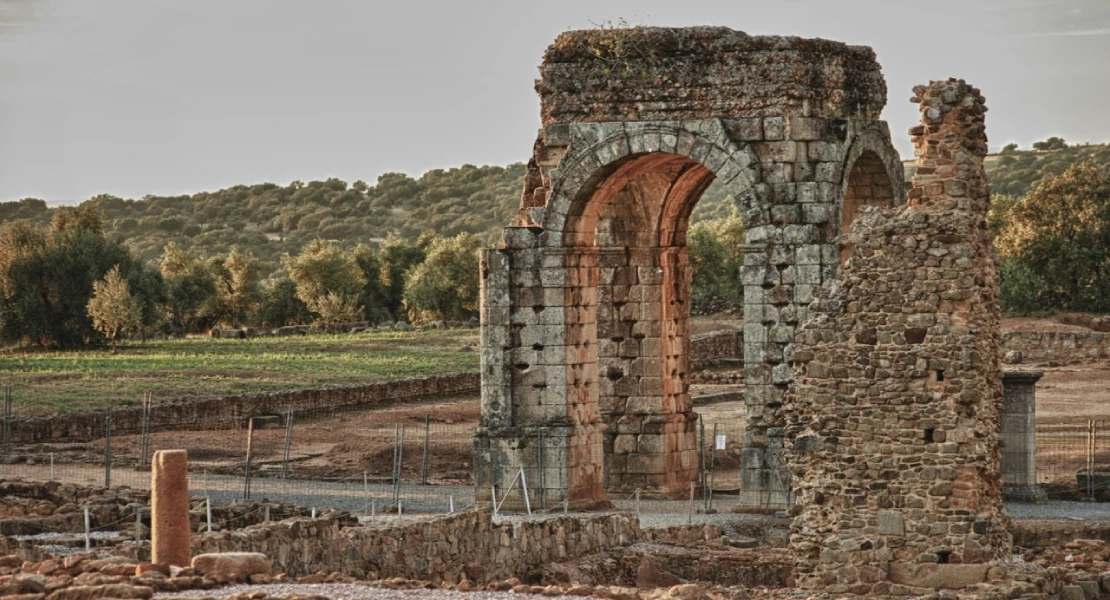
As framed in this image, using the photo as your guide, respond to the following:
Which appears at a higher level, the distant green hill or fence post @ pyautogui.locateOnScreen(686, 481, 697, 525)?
the distant green hill

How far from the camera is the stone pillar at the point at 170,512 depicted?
18.3 metres

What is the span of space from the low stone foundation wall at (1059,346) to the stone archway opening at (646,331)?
81.2ft

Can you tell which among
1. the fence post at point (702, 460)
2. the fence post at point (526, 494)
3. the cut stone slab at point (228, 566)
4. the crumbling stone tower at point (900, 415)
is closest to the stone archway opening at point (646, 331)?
the fence post at point (702, 460)

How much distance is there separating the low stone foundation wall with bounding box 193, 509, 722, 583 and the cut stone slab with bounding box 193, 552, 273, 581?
2.52 metres

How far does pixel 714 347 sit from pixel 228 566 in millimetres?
41728

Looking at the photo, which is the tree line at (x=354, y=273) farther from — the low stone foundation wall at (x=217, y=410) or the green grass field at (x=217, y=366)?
the low stone foundation wall at (x=217, y=410)

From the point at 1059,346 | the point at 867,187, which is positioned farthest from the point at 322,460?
the point at 1059,346

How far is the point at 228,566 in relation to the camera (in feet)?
56.2

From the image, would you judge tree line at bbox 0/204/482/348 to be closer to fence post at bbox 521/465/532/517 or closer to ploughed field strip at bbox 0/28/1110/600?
ploughed field strip at bbox 0/28/1110/600

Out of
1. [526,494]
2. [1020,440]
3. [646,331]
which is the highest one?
[646,331]

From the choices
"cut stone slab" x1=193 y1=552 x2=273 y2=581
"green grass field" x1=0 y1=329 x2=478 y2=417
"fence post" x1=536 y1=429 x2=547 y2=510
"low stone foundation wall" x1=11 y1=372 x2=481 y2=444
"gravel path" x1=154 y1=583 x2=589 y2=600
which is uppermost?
"green grass field" x1=0 y1=329 x2=478 y2=417

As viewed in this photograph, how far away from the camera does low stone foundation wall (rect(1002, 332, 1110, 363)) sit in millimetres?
54812

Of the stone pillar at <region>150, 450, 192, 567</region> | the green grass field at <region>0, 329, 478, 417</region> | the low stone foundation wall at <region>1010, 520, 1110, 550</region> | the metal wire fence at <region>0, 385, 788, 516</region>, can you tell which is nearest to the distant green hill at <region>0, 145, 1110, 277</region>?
the green grass field at <region>0, 329, 478, 417</region>

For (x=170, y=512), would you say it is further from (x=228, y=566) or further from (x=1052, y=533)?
(x=1052, y=533)
